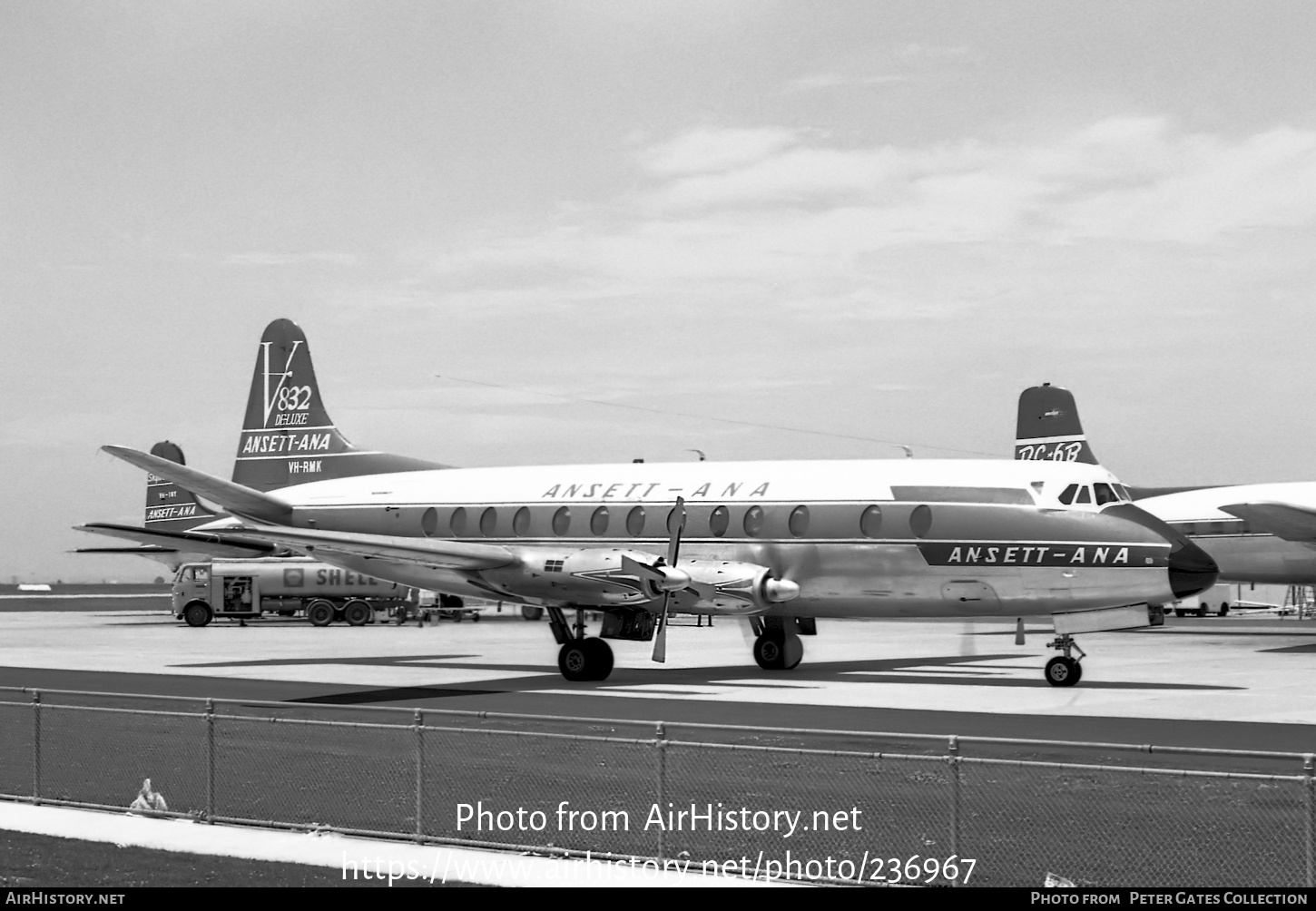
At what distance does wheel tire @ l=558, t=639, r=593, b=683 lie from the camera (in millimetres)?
29891

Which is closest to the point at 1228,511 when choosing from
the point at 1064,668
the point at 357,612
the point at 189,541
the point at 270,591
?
the point at 1064,668

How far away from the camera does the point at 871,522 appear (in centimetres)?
2986

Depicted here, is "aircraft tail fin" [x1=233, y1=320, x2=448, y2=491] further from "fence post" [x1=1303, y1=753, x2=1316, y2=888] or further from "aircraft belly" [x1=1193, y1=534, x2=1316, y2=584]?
"fence post" [x1=1303, y1=753, x2=1316, y2=888]

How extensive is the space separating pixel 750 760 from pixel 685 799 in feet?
8.42

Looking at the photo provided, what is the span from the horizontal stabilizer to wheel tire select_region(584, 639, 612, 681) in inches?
353

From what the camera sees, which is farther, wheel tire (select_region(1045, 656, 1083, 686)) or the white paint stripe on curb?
wheel tire (select_region(1045, 656, 1083, 686))

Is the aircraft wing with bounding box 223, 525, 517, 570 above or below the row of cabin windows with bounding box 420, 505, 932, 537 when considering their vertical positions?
below

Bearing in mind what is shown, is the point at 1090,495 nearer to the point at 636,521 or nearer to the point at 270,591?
the point at 636,521

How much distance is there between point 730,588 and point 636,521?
3.89m

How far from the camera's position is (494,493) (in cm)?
3484

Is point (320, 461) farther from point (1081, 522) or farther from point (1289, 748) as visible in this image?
point (1289, 748)

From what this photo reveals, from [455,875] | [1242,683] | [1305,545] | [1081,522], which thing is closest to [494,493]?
[1081,522]

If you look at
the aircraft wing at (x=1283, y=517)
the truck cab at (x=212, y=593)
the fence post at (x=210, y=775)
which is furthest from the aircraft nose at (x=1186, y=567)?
the truck cab at (x=212, y=593)

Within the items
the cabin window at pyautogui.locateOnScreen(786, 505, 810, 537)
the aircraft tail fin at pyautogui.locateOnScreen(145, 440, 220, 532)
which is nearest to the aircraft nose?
the cabin window at pyautogui.locateOnScreen(786, 505, 810, 537)
